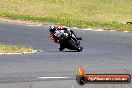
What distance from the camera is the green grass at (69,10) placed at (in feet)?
126

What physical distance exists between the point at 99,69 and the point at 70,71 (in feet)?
3.43

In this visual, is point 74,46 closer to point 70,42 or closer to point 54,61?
point 70,42

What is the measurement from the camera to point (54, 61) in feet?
49.8

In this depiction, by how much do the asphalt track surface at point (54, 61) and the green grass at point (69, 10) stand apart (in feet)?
20.8

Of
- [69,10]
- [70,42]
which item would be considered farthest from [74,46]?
[69,10]

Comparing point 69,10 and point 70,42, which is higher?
point 70,42

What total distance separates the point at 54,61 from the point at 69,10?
30353 mm

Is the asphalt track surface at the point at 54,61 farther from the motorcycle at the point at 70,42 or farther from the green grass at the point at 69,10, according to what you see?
the green grass at the point at 69,10

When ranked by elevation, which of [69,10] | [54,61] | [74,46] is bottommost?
[69,10]

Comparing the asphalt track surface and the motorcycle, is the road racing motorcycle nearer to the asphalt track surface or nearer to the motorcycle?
the motorcycle

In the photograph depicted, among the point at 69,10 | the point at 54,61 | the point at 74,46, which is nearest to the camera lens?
the point at 74,46

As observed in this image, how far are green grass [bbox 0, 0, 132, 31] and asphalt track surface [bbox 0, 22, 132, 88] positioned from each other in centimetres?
635

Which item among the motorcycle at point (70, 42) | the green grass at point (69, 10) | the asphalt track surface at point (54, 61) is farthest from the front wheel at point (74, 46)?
the green grass at point (69, 10)

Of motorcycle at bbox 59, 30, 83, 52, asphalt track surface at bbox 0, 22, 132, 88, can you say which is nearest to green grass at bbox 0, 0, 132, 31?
asphalt track surface at bbox 0, 22, 132, 88
